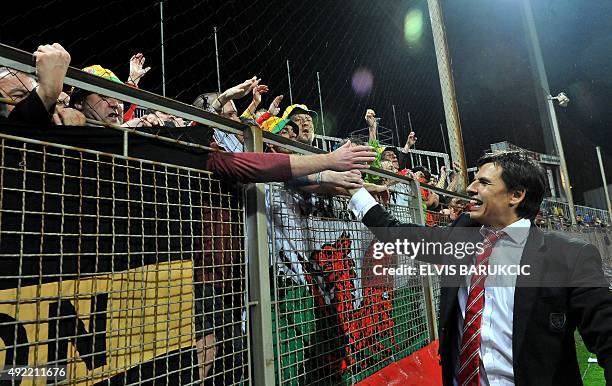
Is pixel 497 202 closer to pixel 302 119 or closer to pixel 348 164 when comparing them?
pixel 348 164

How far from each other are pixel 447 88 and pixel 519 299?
15.0ft

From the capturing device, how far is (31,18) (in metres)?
3.09

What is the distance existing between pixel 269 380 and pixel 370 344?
1117 millimetres

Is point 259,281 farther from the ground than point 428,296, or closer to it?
farther from the ground

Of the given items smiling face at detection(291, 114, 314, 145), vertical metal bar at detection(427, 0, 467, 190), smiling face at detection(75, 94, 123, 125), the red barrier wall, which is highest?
vertical metal bar at detection(427, 0, 467, 190)

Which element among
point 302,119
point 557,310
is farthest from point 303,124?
point 557,310

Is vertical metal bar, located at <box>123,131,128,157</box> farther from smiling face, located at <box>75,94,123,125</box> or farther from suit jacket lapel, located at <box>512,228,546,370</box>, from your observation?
suit jacket lapel, located at <box>512,228,546,370</box>

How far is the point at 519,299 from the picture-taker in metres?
1.75

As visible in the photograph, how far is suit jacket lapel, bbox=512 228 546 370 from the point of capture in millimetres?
1708

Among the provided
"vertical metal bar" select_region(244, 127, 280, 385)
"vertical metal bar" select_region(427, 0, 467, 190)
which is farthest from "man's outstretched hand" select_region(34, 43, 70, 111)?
"vertical metal bar" select_region(427, 0, 467, 190)

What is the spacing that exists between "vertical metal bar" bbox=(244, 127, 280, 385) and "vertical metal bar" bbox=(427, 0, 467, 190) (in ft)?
14.4

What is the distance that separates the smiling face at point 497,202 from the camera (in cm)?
201

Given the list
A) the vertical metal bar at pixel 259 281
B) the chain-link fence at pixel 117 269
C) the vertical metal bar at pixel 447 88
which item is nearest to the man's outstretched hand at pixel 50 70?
the chain-link fence at pixel 117 269

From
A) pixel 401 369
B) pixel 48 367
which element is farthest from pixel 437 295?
pixel 48 367
